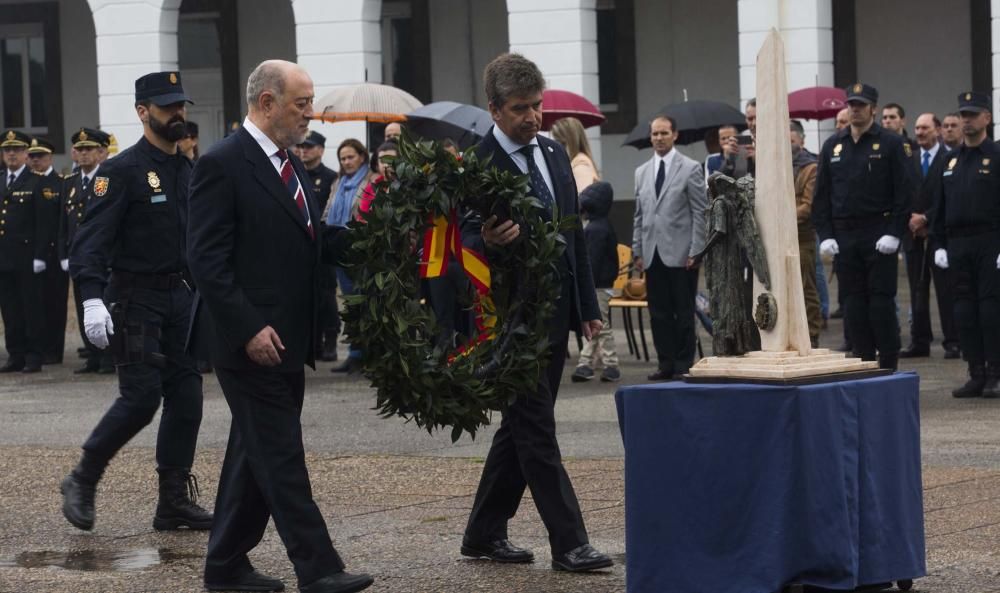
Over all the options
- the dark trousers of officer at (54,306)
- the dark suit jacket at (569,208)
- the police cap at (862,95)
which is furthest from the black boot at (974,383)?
the dark trousers of officer at (54,306)

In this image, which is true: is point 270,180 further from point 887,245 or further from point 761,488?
point 887,245

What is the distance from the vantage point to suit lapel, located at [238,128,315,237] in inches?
264

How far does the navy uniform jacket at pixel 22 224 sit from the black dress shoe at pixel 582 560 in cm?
1139

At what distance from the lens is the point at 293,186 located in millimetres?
Answer: 6855

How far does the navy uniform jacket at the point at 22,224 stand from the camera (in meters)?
17.4

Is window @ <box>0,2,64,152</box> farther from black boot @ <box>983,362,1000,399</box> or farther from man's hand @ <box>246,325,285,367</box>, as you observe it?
man's hand @ <box>246,325,285,367</box>

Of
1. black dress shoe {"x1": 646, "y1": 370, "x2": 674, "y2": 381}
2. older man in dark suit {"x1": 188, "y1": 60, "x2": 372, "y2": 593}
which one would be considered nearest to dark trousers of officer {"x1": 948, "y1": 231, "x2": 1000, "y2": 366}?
black dress shoe {"x1": 646, "y1": 370, "x2": 674, "y2": 381}

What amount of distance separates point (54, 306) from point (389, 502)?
962cm

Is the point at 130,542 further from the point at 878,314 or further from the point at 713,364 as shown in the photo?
the point at 878,314

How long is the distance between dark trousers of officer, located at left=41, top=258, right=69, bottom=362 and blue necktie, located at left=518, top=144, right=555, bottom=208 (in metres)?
11.1

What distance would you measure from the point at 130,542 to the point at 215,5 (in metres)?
23.4

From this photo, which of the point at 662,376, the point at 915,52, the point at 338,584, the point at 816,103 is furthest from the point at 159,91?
the point at 915,52

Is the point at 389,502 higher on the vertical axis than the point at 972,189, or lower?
lower

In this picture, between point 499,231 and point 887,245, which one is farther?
point 887,245
